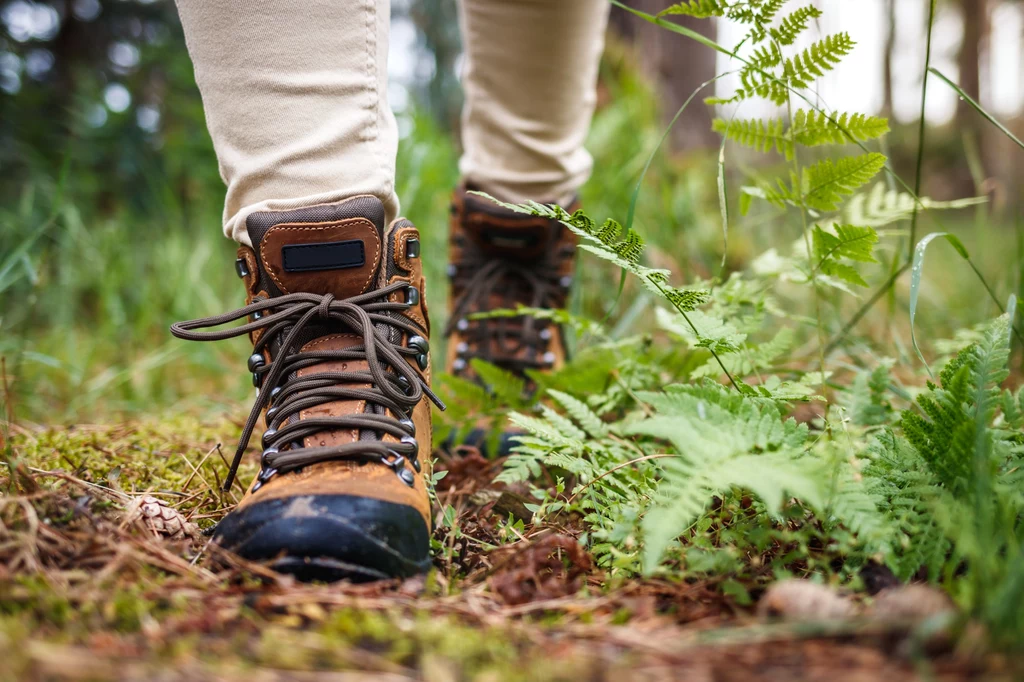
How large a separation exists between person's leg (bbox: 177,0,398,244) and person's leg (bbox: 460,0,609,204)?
59 centimetres

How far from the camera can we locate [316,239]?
4.00ft

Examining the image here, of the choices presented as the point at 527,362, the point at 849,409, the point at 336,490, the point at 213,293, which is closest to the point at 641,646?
the point at 336,490

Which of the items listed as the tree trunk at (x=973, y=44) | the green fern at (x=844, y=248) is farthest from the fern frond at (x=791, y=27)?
the tree trunk at (x=973, y=44)

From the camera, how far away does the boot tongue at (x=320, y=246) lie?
47.6 inches

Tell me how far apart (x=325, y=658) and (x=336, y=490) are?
331mm

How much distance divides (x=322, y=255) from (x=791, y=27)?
0.94 meters

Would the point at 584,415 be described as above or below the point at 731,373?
below

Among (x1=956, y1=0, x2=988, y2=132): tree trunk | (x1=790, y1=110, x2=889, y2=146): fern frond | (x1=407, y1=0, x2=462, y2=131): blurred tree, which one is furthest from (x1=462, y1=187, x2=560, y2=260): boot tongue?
(x1=956, y1=0, x2=988, y2=132): tree trunk

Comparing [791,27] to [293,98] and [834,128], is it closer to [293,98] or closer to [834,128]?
[834,128]

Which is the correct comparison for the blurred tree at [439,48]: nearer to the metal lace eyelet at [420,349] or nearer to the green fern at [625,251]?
the metal lace eyelet at [420,349]

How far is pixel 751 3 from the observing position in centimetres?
116

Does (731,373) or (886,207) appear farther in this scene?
(886,207)

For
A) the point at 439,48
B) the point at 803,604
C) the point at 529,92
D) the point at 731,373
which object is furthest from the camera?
the point at 439,48

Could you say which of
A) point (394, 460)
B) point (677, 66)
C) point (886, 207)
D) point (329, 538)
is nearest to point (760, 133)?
point (886, 207)
